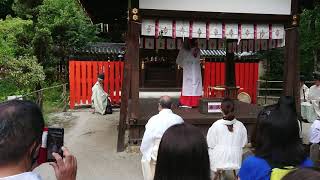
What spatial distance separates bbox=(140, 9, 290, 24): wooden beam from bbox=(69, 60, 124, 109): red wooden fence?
7.14 meters

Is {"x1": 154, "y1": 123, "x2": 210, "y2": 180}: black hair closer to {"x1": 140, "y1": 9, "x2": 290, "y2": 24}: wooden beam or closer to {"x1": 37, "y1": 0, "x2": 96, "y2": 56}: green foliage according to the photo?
{"x1": 140, "y1": 9, "x2": 290, "y2": 24}: wooden beam

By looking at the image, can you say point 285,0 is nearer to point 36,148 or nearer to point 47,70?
point 36,148

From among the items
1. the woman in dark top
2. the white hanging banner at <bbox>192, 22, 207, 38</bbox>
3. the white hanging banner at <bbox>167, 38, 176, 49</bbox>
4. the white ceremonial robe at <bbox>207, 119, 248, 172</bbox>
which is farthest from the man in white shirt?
the white hanging banner at <bbox>167, 38, 176, 49</bbox>

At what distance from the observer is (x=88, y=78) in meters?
14.8

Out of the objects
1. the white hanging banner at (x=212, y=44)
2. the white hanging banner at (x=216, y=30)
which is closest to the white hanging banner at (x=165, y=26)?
the white hanging banner at (x=216, y=30)

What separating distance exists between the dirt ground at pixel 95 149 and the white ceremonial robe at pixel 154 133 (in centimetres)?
189

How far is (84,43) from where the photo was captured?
2031 cm

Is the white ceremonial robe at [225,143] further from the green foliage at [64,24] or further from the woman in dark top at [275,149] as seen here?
the green foliage at [64,24]

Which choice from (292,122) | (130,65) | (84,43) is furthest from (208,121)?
(84,43)

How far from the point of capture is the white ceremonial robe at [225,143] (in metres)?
5.12

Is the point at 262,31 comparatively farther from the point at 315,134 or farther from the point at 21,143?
the point at 21,143

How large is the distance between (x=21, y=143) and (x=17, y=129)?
0.07 m

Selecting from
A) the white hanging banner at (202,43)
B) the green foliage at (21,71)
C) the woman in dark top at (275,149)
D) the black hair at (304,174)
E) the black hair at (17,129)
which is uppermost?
the white hanging banner at (202,43)

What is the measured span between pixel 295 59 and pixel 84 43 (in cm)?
1393
